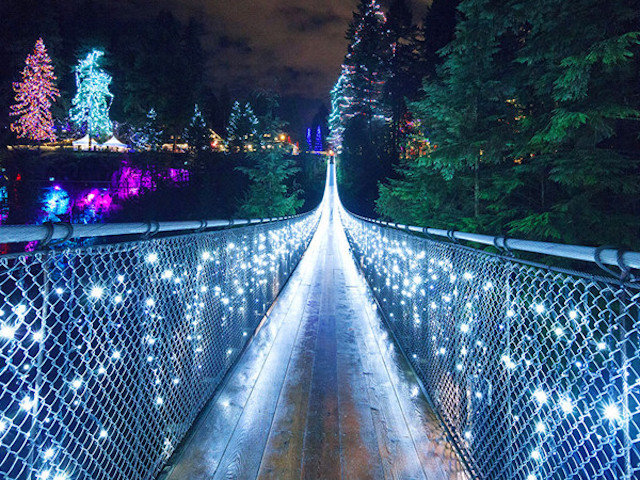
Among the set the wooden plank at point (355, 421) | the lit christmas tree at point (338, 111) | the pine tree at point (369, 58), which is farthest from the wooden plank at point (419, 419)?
the lit christmas tree at point (338, 111)

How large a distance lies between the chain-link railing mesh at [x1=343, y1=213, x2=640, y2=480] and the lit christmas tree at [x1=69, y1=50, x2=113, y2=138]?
39.0 m

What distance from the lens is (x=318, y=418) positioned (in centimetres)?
247

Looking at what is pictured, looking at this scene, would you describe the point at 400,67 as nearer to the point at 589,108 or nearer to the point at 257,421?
the point at 589,108

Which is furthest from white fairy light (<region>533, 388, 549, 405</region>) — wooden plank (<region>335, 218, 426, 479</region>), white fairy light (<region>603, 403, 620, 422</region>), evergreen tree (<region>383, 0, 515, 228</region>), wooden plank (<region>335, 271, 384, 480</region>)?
evergreen tree (<region>383, 0, 515, 228</region>)

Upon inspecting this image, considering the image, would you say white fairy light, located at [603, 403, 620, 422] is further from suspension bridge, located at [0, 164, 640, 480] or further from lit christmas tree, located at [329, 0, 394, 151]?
lit christmas tree, located at [329, 0, 394, 151]

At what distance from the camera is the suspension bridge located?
47.4 inches

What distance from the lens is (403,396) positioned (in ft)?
9.16

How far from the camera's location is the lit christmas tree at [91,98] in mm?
31375

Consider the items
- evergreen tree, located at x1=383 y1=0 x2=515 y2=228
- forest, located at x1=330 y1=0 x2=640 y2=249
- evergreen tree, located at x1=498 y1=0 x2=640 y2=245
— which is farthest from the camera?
evergreen tree, located at x1=383 y1=0 x2=515 y2=228

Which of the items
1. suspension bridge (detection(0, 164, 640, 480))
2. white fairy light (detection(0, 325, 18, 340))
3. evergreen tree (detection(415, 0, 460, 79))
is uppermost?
evergreen tree (detection(415, 0, 460, 79))

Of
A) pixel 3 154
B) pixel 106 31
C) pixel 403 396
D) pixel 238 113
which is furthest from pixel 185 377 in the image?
pixel 106 31

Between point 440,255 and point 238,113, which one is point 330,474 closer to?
point 440,255

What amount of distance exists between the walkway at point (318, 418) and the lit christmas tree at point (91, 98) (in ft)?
124

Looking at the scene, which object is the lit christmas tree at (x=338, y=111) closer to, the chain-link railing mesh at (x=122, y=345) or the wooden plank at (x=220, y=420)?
the wooden plank at (x=220, y=420)
